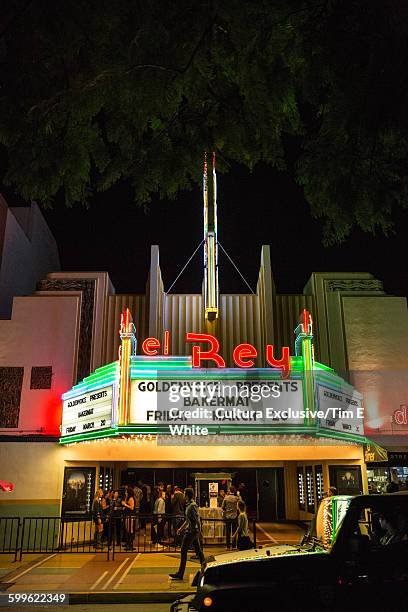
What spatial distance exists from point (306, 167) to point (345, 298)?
12381mm

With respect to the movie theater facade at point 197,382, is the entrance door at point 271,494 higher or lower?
lower

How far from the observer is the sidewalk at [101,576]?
9.40 m

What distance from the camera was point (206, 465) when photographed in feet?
74.8

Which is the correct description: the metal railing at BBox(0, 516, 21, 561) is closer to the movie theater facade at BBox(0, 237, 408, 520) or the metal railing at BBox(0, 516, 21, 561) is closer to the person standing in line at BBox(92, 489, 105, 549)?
the movie theater facade at BBox(0, 237, 408, 520)

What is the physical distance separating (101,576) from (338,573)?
7374mm

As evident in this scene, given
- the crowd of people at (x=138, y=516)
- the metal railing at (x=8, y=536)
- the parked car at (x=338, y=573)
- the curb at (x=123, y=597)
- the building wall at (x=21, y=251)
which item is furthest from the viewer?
the building wall at (x=21, y=251)

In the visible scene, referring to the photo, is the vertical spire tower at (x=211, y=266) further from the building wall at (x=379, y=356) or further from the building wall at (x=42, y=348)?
the building wall at (x=379, y=356)

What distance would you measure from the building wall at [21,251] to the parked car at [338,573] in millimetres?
14506

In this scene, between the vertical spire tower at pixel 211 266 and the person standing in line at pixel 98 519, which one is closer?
the person standing in line at pixel 98 519

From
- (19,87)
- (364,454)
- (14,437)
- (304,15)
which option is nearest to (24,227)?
(14,437)

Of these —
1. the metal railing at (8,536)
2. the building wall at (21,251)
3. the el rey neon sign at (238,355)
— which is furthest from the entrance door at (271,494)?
the building wall at (21,251)

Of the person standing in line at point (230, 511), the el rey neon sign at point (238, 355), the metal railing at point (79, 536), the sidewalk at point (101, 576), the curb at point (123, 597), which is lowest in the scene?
the curb at point (123, 597)

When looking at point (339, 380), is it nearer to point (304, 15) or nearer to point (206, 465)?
point (206, 465)

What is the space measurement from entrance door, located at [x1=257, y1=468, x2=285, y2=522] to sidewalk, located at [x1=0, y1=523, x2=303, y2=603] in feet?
29.5
